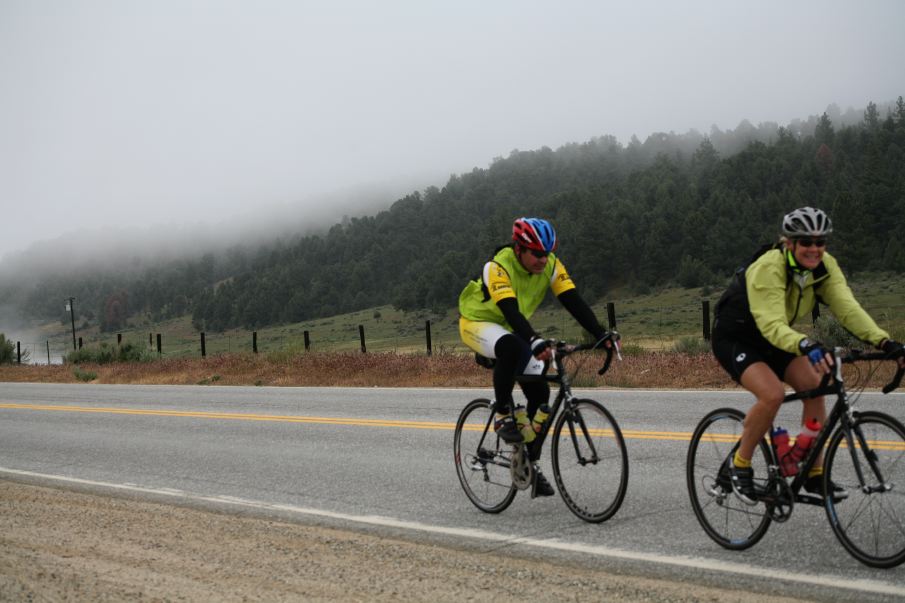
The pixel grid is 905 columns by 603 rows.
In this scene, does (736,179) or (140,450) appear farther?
(736,179)

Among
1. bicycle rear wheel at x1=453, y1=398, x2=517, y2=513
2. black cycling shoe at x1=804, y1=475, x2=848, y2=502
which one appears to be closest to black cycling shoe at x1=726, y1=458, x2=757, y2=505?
black cycling shoe at x1=804, y1=475, x2=848, y2=502

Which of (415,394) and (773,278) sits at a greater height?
(773,278)

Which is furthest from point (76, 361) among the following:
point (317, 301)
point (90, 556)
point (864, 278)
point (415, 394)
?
point (317, 301)

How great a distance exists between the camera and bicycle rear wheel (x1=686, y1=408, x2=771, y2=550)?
499 cm

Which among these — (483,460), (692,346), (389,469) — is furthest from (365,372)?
(483,460)

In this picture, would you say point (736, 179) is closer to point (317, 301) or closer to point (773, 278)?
point (317, 301)

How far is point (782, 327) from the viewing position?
452cm

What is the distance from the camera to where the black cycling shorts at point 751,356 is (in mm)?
4957

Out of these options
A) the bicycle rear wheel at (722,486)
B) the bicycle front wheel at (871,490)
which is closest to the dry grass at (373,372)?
the bicycle rear wheel at (722,486)

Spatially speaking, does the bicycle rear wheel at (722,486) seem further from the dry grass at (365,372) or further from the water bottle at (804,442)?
the dry grass at (365,372)

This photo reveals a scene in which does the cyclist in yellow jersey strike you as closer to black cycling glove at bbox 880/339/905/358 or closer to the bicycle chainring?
the bicycle chainring

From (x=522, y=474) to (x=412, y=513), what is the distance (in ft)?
3.27

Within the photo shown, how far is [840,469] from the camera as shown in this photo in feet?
15.4

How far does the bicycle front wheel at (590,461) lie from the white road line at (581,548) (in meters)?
0.47
